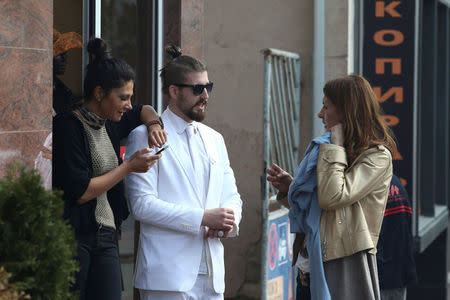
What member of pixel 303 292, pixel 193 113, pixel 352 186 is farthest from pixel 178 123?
pixel 303 292

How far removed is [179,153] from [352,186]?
0.84 m

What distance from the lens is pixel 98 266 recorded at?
3.55 m

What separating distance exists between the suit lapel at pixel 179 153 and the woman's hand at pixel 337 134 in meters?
0.72

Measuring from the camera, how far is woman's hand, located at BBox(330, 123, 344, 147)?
4.01 metres

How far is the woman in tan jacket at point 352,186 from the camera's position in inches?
154

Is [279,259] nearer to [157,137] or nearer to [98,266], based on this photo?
[157,137]

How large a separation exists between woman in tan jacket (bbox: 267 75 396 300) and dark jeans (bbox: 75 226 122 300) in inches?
40.4

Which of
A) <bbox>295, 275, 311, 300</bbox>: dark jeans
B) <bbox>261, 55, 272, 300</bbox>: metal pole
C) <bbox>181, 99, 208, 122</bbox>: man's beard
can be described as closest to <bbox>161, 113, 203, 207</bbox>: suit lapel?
<bbox>181, 99, 208, 122</bbox>: man's beard

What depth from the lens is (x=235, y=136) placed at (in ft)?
25.3

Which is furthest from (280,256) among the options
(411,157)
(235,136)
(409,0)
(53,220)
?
(53,220)

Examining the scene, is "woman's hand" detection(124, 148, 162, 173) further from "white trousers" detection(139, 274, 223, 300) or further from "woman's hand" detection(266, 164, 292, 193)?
"woman's hand" detection(266, 164, 292, 193)

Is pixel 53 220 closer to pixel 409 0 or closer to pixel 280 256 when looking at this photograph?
pixel 280 256

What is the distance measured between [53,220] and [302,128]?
547cm

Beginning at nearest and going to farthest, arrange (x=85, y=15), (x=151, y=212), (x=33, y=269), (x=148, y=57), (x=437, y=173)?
(x=33, y=269), (x=151, y=212), (x=85, y=15), (x=148, y=57), (x=437, y=173)
